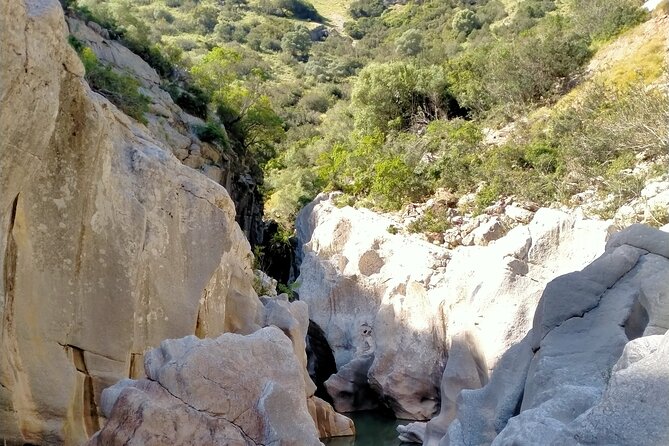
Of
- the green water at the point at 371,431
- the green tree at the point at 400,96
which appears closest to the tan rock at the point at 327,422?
the green water at the point at 371,431

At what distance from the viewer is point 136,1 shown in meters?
68.5

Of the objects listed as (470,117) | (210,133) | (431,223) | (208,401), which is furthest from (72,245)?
(470,117)

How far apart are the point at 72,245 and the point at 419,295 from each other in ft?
40.4

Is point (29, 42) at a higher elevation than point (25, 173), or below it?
higher

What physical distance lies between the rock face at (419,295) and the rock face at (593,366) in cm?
782

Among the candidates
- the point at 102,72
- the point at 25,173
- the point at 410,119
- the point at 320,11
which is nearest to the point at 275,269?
the point at 410,119

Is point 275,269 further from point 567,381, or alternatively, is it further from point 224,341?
point 567,381

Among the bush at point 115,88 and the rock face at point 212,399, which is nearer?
the rock face at point 212,399

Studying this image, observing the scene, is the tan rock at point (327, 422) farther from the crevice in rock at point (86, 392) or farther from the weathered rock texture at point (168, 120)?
the weathered rock texture at point (168, 120)

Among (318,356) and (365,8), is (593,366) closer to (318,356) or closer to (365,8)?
(318,356)

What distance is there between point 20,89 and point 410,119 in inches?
1034

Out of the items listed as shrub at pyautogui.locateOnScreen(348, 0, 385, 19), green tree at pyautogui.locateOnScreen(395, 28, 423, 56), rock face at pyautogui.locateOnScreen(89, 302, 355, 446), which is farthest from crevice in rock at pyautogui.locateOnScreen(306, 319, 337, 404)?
shrub at pyautogui.locateOnScreen(348, 0, 385, 19)

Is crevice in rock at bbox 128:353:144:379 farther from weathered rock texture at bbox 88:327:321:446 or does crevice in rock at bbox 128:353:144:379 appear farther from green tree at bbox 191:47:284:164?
green tree at bbox 191:47:284:164

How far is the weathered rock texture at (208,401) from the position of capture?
7500 millimetres
